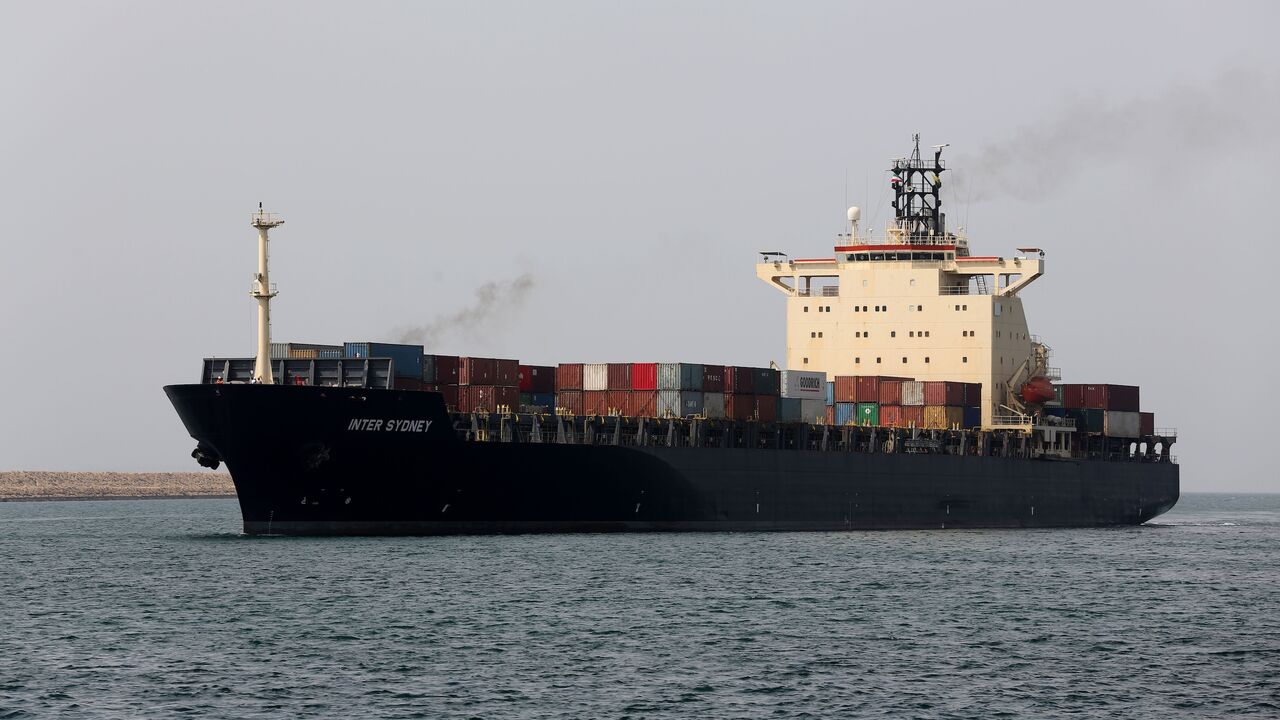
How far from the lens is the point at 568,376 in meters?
56.8

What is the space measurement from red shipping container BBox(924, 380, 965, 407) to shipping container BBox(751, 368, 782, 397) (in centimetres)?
942

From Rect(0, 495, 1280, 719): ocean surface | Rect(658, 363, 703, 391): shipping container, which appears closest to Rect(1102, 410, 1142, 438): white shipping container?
Rect(0, 495, 1280, 719): ocean surface

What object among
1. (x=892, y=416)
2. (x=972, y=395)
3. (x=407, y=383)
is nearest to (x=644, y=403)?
(x=407, y=383)

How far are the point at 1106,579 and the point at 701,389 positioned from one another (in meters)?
16.8

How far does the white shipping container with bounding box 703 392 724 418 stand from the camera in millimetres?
57531

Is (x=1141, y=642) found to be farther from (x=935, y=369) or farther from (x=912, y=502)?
(x=935, y=369)

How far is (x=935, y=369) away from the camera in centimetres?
7275

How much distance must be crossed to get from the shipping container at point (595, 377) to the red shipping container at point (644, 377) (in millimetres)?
972

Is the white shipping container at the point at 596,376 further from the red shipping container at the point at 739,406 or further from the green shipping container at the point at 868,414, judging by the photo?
the green shipping container at the point at 868,414

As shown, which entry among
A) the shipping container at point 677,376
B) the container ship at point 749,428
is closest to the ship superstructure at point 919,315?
the container ship at point 749,428

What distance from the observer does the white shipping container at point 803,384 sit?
6322 cm

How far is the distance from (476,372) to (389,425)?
5.02 metres

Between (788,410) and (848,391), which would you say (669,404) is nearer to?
(788,410)

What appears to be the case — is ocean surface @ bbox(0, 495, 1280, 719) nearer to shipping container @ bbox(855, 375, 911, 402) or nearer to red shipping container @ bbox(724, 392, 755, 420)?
red shipping container @ bbox(724, 392, 755, 420)
